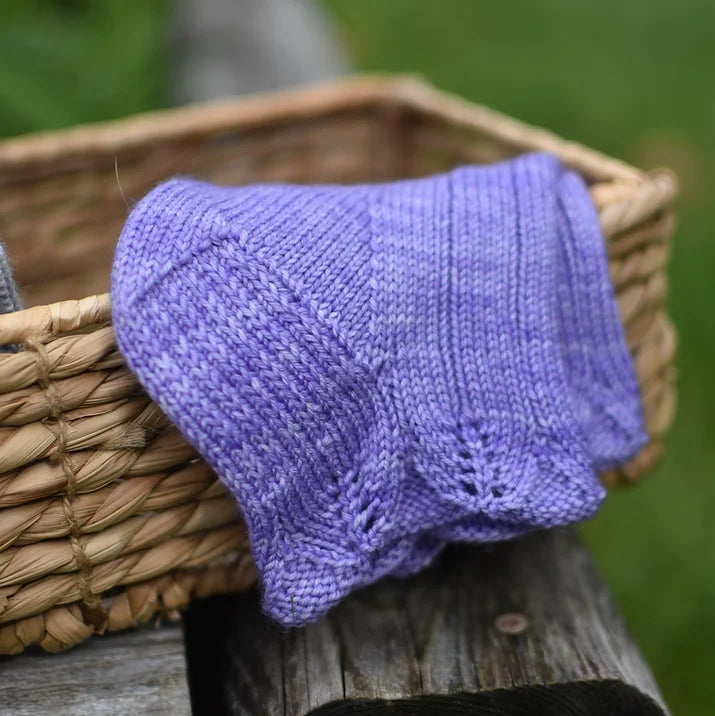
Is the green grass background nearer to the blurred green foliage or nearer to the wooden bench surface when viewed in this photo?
the blurred green foliage

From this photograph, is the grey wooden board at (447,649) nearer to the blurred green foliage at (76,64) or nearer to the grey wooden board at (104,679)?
the grey wooden board at (104,679)

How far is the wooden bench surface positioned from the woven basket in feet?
0.12

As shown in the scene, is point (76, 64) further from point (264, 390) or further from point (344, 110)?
point (264, 390)

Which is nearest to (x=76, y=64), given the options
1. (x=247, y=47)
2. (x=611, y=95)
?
(x=247, y=47)

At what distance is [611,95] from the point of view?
254cm

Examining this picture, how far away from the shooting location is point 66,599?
63 centimetres

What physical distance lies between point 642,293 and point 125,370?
1.48 ft

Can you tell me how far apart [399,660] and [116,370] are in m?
0.30

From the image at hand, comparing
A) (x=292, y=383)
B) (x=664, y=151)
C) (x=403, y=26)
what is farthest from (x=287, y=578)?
(x=403, y=26)

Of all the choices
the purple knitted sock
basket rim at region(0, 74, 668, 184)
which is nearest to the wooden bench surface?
the purple knitted sock

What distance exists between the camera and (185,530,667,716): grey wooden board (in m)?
0.65

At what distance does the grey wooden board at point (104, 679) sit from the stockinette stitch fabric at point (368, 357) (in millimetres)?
113

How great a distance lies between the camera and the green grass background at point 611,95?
1.31m

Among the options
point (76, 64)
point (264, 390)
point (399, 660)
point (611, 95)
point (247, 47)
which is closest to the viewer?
point (264, 390)
